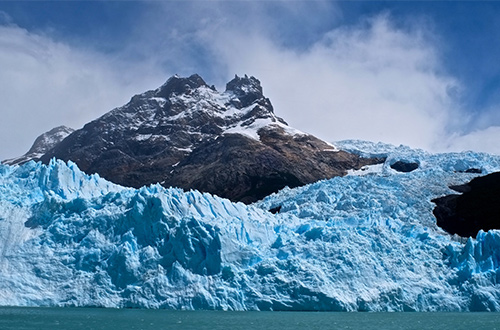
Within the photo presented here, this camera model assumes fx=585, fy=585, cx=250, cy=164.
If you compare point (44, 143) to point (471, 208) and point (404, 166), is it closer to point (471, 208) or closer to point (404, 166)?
point (404, 166)

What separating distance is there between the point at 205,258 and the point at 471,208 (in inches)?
1151

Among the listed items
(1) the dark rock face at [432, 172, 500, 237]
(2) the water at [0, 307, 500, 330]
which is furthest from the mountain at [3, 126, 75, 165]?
(2) the water at [0, 307, 500, 330]

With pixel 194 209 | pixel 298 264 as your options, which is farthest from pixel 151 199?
pixel 298 264

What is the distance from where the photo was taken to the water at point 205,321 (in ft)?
67.5

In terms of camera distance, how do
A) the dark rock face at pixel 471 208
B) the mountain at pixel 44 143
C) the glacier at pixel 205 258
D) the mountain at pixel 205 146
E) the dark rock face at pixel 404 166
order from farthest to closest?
the mountain at pixel 44 143, the mountain at pixel 205 146, the dark rock face at pixel 404 166, the dark rock face at pixel 471 208, the glacier at pixel 205 258

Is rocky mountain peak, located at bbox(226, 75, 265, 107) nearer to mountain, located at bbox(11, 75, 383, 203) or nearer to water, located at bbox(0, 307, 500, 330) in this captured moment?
mountain, located at bbox(11, 75, 383, 203)

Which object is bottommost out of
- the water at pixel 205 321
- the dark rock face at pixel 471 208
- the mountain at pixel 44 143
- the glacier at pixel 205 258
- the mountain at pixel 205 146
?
the water at pixel 205 321

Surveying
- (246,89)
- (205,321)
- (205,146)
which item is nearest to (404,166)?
(205,146)

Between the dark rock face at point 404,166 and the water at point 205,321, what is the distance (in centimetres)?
4428

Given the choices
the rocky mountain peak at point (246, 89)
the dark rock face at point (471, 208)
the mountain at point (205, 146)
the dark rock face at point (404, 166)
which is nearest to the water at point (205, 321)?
the dark rock face at point (471, 208)

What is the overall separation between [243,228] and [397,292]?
8.38 meters

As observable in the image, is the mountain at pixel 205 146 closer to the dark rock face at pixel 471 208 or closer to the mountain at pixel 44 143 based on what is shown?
the mountain at pixel 44 143

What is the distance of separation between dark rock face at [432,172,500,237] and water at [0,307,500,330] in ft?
60.6

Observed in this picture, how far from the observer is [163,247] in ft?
93.4
